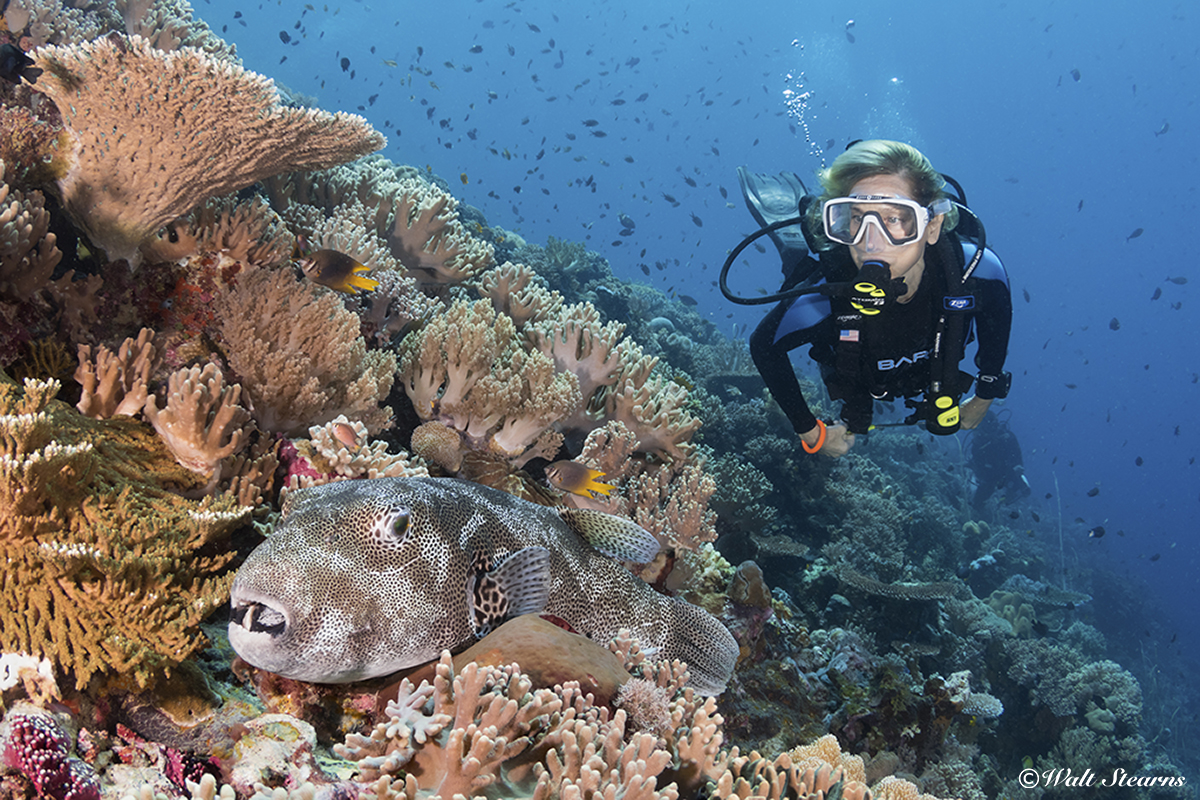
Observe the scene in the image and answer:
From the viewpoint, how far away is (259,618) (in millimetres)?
1480

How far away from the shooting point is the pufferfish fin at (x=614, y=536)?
96.7 inches

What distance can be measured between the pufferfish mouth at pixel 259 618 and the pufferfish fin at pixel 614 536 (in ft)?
3.99

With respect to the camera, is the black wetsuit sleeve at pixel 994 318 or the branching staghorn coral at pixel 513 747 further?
the black wetsuit sleeve at pixel 994 318

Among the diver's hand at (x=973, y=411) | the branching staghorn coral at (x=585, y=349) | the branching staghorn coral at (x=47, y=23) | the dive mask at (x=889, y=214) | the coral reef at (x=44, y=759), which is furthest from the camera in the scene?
the diver's hand at (x=973, y=411)

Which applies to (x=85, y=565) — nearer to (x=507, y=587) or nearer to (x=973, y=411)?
(x=507, y=587)

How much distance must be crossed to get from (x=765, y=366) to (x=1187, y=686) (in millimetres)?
28096

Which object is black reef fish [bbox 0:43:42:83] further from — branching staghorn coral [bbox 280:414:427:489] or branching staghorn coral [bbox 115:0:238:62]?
branching staghorn coral [bbox 280:414:427:489]

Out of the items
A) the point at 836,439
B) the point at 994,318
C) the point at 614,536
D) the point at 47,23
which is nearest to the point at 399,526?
the point at 614,536

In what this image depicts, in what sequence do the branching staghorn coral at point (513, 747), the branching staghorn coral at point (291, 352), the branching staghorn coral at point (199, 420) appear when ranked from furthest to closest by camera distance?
the branching staghorn coral at point (291, 352), the branching staghorn coral at point (199, 420), the branching staghorn coral at point (513, 747)

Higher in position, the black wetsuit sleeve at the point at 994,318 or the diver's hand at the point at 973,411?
the black wetsuit sleeve at the point at 994,318

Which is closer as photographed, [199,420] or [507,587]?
[507,587]

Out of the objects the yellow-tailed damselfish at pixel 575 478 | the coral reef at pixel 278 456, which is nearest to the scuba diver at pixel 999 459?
the coral reef at pixel 278 456

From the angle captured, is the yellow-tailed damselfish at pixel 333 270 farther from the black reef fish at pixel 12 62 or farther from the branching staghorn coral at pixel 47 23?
the branching staghorn coral at pixel 47 23
